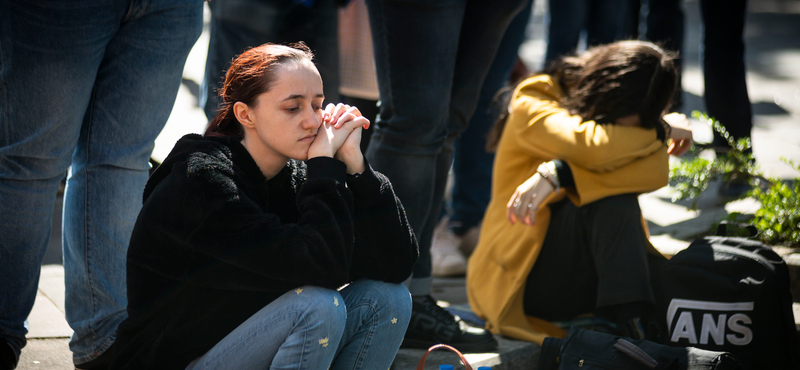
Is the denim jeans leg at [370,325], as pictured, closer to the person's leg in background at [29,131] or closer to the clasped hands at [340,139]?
the clasped hands at [340,139]

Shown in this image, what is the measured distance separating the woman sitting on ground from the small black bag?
0.60 meters

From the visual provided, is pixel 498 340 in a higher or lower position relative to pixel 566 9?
lower

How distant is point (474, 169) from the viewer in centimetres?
370

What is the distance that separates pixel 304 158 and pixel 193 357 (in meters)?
0.53

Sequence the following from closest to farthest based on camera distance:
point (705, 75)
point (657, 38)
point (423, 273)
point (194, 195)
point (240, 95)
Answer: point (194, 195) → point (240, 95) → point (423, 273) → point (705, 75) → point (657, 38)

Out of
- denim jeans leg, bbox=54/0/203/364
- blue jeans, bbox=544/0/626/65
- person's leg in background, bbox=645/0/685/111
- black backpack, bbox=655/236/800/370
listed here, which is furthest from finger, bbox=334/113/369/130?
person's leg in background, bbox=645/0/685/111

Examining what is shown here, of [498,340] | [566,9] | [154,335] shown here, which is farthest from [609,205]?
[566,9]

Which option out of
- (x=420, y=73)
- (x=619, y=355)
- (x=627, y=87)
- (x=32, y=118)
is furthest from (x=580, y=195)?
(x=32, y=118)

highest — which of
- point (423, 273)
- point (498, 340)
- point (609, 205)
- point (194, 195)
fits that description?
point (194, 195)

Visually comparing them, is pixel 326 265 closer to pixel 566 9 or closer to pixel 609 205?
pixel 609 205

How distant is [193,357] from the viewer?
1628 millimetres

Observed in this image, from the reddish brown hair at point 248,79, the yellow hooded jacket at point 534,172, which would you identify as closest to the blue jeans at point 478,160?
the yellow hooded jacket at point 534,172

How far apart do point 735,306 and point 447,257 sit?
59.0 inches

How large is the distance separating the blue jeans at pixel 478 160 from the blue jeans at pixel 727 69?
3.10ft
